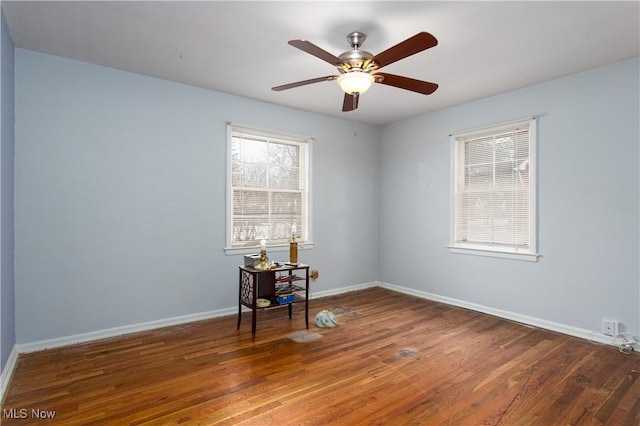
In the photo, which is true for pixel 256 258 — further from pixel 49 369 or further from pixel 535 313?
pixel 535 313

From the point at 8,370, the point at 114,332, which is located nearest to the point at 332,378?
the point at 114,332

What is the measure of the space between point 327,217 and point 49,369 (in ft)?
11.4

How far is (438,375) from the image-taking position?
268 centimetres

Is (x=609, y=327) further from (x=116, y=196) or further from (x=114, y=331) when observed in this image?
(x=116, y=196)

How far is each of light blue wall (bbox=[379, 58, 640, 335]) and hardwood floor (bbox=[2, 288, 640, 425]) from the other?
457 mm

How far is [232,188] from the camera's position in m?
4.27

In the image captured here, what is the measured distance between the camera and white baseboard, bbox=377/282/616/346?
3391 mm

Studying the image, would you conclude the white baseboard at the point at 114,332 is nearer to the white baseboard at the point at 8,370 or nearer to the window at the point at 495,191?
the white baseboard at the point at 8,370

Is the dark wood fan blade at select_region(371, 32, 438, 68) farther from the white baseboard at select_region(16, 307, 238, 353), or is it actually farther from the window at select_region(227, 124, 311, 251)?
the white baseboard at select_region(16, 307, 238, 353)

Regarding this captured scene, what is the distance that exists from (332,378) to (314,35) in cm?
267

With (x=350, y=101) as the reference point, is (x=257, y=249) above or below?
below

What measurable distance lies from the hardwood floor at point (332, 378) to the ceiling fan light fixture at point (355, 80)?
7.19ft

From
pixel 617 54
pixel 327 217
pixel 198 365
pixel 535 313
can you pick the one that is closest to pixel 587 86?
pixel 617 54

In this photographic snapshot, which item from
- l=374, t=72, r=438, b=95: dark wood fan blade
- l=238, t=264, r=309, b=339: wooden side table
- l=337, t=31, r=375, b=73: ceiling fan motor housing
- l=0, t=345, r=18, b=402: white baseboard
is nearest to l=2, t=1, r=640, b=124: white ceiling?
l=337, t=31, r=375, b=73: ceiling fan motor housing
